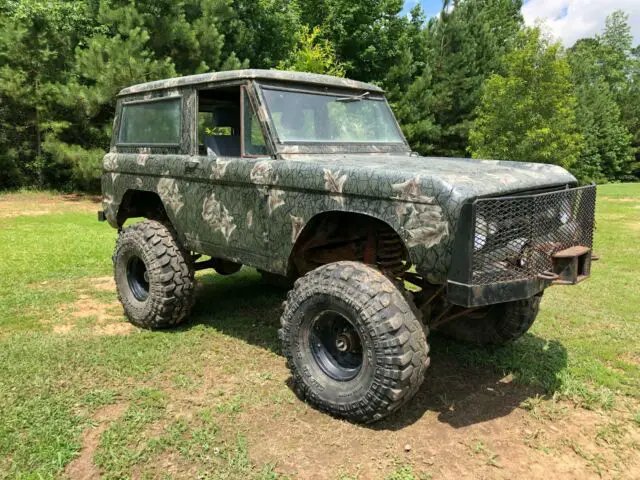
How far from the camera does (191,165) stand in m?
4.49

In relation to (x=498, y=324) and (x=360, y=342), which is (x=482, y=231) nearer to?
(x=360, y=342)

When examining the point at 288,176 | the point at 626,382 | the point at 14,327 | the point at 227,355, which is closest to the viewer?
the point at 288,176

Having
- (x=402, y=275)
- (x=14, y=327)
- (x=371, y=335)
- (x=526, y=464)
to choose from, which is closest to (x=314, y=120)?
(x=402, y=275)

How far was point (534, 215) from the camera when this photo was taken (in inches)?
127

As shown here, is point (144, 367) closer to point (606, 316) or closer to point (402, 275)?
point (402, 275)

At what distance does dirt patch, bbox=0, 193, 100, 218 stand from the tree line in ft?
2.53

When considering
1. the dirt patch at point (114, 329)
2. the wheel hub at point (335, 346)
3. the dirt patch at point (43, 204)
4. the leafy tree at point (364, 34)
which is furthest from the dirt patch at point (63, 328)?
the leafy tree at point (364, 34)

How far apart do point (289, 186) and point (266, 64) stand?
19.5 meters

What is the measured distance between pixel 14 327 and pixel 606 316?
5.82m

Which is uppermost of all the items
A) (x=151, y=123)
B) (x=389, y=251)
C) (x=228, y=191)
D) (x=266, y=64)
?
(x=266, y=64)

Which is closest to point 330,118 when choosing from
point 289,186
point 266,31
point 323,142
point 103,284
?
point 323,142

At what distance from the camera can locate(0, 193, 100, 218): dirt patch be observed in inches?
588

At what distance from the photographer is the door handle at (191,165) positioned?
4.45m

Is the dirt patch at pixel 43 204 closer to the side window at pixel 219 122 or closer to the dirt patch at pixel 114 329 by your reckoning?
the dirt patch at pixel 114 329
